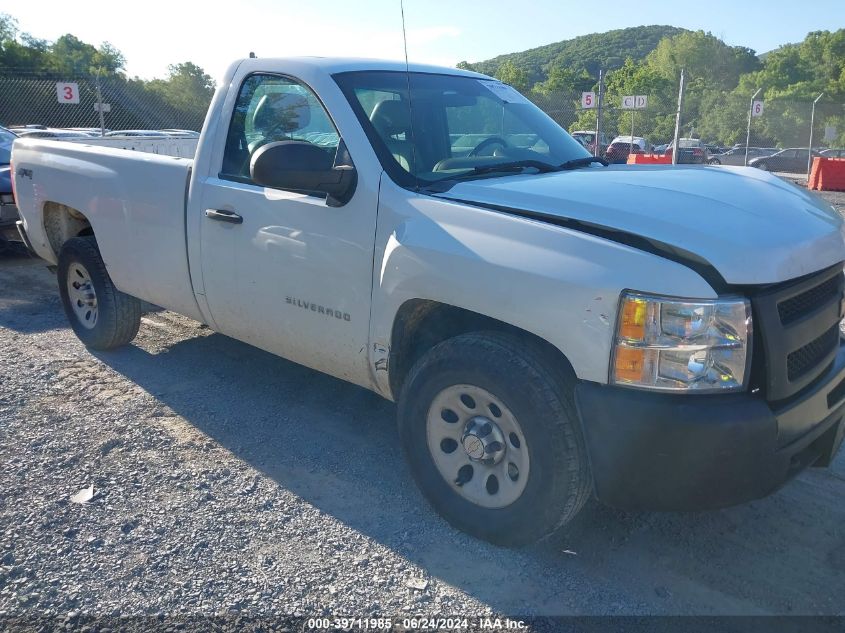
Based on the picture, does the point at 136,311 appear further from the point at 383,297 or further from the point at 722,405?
the point at 722,405

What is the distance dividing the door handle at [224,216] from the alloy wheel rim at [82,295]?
5.74ft

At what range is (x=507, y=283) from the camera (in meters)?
2.75

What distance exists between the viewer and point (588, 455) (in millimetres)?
2664

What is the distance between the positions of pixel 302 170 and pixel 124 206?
1.90m

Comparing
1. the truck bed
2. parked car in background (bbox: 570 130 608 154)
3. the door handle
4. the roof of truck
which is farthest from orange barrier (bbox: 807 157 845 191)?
the door handle

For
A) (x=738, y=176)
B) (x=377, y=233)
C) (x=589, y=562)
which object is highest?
(x=738, y=176)

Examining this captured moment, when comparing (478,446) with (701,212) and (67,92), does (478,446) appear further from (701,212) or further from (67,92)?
(67,92)

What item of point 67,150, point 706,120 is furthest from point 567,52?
point 67,150

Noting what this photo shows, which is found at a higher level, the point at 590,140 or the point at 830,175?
the point at 590,140

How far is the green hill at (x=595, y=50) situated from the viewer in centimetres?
11244

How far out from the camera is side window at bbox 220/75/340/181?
12.2 feet

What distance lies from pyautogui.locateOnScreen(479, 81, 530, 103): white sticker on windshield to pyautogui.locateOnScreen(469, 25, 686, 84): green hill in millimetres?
99645

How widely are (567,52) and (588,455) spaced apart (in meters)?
Result: 128

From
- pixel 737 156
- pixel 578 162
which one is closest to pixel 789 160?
pixel 737 156
